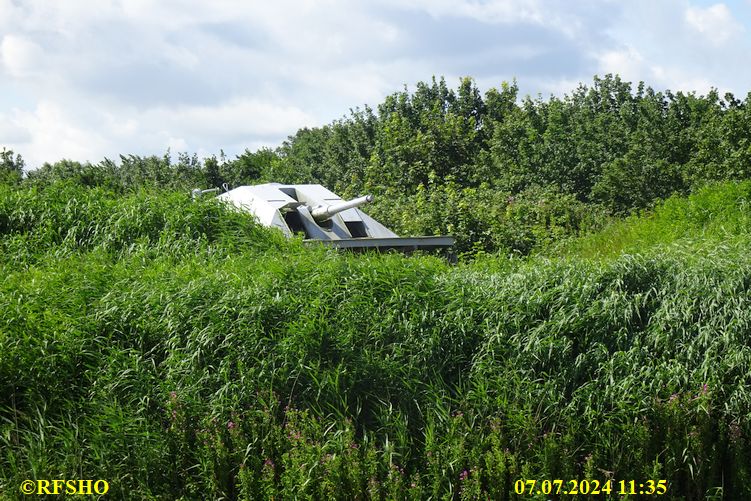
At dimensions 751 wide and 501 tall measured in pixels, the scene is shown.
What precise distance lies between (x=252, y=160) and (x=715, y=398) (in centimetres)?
3059

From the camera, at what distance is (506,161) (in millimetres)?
25359

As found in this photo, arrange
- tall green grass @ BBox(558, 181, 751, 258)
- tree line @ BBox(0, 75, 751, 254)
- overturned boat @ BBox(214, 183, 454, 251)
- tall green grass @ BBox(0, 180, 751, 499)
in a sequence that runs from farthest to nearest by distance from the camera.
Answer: tree line @ BBox(0, 75, 751, 254), overturned boat @ BBox(214, 183, 454, 251), tall green grass @ BBox(558, 181, 751, 258), tall green grass @ BBox(0, 180, 751, 499)

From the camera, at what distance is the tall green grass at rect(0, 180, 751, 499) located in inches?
219

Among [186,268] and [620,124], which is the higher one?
[620,124]

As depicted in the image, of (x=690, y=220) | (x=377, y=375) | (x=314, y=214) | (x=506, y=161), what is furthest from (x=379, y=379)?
(x=506, y=161)

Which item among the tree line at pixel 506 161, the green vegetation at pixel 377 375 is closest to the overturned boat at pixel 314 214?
the tree line at pixel 506 161

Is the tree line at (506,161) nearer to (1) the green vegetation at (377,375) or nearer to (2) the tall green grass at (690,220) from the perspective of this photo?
(2) the tall green grass at (690,220)

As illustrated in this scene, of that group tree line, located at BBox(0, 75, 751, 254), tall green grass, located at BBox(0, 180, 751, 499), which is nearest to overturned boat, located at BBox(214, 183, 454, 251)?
tree line, located at BBox(0, 75, 751, 254)

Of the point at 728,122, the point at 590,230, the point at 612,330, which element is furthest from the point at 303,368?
the point at 728,122

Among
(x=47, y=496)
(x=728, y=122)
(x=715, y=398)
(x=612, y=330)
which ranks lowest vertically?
(x=47, y=496)

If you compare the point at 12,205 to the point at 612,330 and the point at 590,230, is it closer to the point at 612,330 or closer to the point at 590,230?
the point at 612,330

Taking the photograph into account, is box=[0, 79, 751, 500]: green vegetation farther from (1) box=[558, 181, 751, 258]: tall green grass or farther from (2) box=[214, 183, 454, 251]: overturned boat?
(2) box=[214, 183, 454, 251]: overturned boat

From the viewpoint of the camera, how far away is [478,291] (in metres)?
6.80

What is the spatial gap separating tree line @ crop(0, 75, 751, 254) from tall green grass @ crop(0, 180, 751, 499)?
909cm
